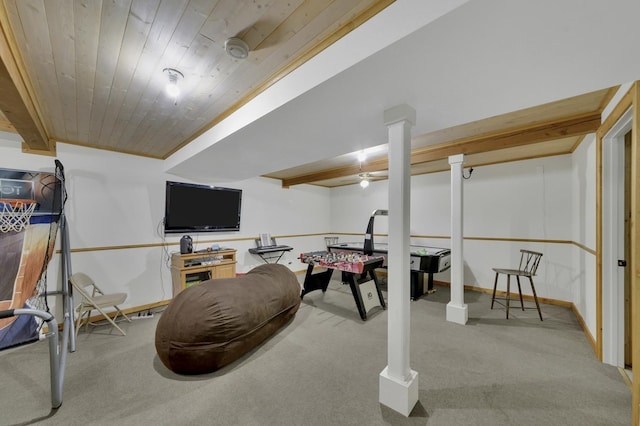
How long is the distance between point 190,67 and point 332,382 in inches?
103

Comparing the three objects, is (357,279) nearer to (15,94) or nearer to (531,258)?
(531,258)

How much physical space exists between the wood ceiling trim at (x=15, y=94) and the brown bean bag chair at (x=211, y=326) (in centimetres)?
190

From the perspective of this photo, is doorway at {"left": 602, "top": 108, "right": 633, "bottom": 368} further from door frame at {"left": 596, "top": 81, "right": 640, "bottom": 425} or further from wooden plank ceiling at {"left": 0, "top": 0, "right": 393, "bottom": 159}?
wooden plank ceiling at {"left": 0, "top": 0, "right": 393, "bottom": 159}

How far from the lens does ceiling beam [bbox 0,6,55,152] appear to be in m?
1.34

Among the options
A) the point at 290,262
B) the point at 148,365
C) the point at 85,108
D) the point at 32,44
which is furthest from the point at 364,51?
the point at 290,262

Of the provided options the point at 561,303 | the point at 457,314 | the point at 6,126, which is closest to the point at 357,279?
the point at 457,314

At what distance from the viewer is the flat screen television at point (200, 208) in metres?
3.99

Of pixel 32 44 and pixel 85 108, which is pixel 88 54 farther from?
pixel 85 108

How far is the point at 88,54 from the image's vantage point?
5.05ft

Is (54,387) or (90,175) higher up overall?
(90,175)

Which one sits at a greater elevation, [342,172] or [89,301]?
[342,172]

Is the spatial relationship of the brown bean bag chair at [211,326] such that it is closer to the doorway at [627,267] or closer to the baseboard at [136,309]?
the baseboard at [136,309]

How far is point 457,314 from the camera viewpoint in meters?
3.12

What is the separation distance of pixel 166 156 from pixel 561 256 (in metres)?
6.32
